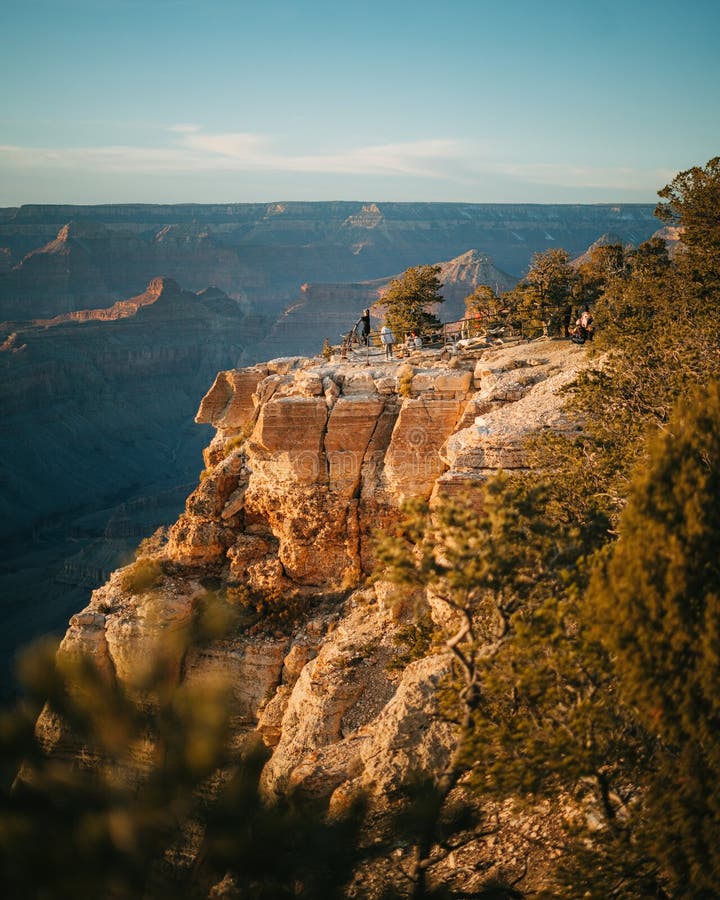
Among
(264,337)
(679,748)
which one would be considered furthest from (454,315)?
(679,748)

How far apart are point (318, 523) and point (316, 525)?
9cm

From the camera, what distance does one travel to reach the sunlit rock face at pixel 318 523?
2086 centimetres

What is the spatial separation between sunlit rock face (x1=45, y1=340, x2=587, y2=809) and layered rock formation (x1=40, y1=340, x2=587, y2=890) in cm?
5

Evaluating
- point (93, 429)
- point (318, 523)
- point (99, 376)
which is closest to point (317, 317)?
point (99, 376)

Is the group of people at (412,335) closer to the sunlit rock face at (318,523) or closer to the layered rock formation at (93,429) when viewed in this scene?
the sunlit rock face at (318,523)

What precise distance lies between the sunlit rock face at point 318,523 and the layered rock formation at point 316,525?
47mm

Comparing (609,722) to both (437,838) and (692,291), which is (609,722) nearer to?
(437,838)

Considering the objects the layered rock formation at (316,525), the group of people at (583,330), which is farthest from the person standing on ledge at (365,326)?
the group of people at (583,330)

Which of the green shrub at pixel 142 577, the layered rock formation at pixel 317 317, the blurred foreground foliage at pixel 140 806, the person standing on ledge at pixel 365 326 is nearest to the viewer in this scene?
the blurred foreground foliage at pixel 140 806

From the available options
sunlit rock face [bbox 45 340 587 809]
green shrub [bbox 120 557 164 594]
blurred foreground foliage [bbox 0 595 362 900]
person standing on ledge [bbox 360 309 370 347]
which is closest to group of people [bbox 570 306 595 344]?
sunlit rock face [bbox 45 340 587 809]

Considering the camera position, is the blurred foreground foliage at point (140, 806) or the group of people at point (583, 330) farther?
the group of people at point (583, 330)

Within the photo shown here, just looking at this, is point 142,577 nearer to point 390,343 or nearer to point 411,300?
point 390,343

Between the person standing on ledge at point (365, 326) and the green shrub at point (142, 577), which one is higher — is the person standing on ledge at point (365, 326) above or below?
above

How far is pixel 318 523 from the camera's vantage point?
82.7 feet
